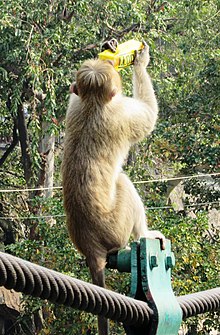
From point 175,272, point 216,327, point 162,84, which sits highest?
point 162,84

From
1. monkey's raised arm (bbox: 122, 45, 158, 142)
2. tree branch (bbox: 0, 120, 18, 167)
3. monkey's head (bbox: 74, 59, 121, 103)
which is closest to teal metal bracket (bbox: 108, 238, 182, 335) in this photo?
monkey's head (bbox: 74, 59, 121, 103)

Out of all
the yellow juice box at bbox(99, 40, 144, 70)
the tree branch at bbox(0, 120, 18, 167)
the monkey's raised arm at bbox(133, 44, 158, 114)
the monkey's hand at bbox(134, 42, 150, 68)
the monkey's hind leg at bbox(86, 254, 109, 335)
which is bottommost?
the tree branch at bbox(0, 120, 18, 167)

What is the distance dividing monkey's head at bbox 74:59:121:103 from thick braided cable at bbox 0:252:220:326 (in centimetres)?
A: 185

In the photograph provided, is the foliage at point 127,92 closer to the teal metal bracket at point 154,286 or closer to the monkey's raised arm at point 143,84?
the monkey's raised arm at point 143,84

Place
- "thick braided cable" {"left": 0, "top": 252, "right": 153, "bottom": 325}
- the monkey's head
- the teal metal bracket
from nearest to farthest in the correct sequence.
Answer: "thick braided cable" {"left": 0, "top": 252, "right": 153, "bottom": 325} < the teal metal bracket < the monkey's head

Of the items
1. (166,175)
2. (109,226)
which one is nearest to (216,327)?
(166,175)

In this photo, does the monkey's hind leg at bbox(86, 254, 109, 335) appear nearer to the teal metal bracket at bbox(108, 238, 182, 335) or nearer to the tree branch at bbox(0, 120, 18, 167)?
the teal metal bracket at bbox(108, 238, 182, 335)

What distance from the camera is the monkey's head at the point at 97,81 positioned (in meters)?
3.71

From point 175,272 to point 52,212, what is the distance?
162 centimetres

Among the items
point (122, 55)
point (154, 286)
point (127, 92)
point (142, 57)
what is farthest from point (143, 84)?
point (127, 92)

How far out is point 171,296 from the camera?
1937mm

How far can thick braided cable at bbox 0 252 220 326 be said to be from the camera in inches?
54.3

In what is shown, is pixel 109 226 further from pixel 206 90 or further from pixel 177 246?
pixel 206 90

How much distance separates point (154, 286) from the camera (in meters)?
1.88
